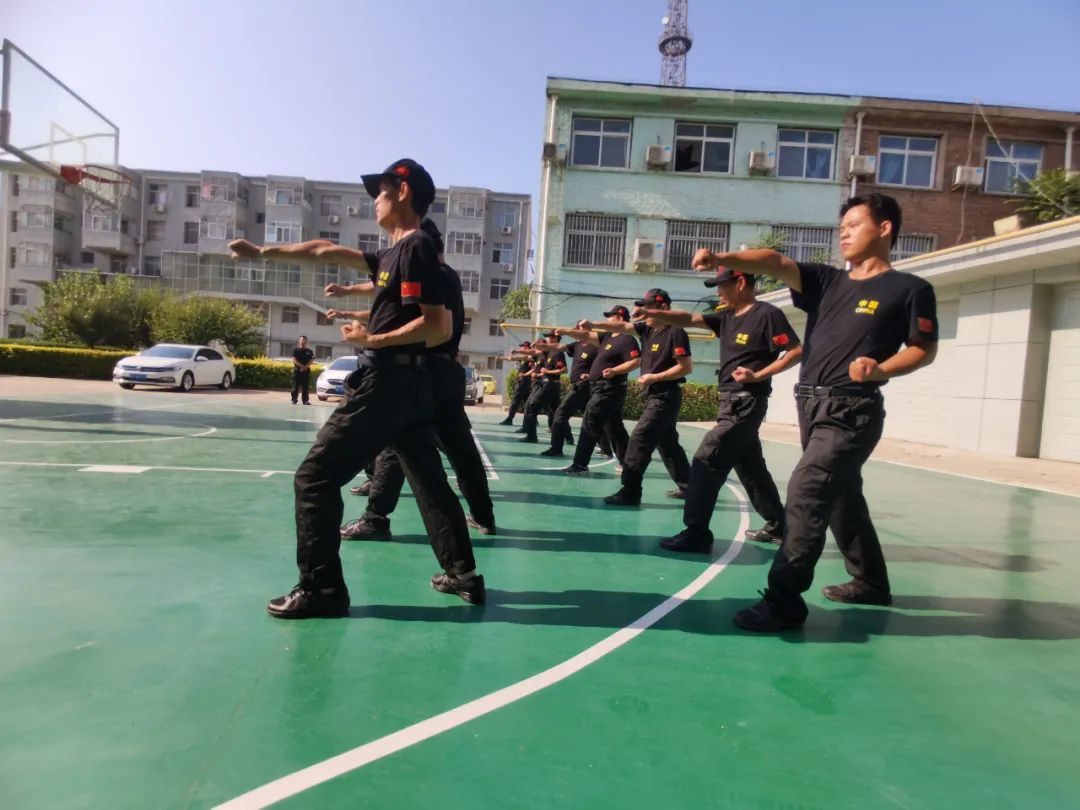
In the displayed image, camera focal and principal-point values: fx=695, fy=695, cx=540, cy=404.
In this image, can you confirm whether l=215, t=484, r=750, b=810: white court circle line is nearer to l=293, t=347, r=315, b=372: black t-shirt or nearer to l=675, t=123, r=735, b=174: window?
A: l=293, t=347, r=315, b=372: black t-shirt

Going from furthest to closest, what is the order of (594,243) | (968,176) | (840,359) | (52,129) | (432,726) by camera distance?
(594,243), (968,176), (52,129), (840,359), (432,726)

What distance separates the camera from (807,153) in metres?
22.2

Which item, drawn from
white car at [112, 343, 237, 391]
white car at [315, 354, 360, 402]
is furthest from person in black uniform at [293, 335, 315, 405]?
white car at [112, 343, 237, 391]

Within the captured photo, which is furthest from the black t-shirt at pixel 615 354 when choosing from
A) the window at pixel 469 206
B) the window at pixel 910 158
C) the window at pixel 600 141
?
the window at pixel 469 206

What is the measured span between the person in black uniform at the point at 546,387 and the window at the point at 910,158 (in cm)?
1615

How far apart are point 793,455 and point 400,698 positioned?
32.9 feet

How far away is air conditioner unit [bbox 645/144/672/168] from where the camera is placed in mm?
21594

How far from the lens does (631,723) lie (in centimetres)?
226

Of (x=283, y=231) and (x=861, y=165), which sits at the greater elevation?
(x=283, y=231)

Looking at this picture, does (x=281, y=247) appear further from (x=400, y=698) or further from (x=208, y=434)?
(x=208, y=434)

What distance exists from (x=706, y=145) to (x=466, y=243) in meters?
28.5

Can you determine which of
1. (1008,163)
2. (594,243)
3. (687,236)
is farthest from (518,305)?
(1008,163)

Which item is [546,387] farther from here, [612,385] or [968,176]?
[968,176]

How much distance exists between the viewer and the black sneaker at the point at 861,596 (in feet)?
11.8
